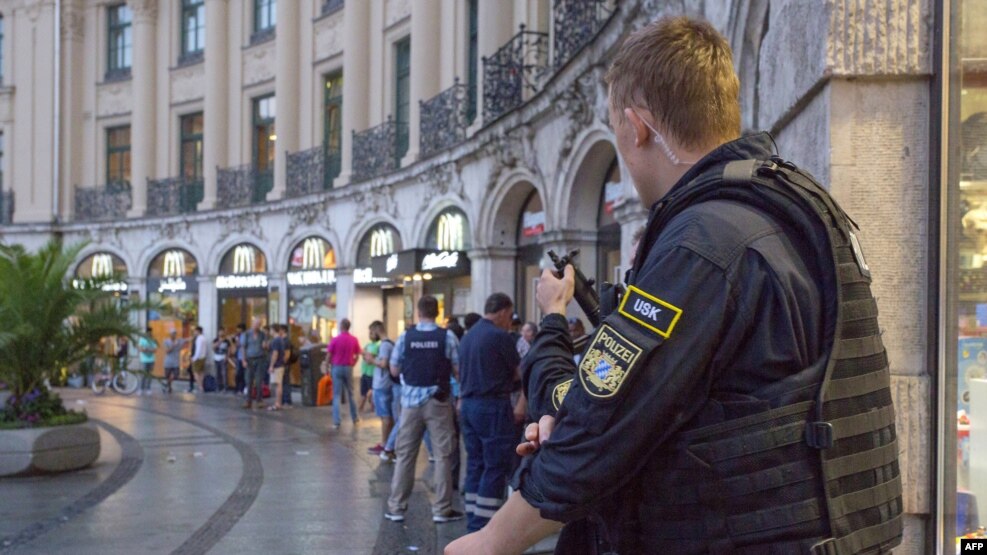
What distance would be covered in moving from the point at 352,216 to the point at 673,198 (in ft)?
78.0

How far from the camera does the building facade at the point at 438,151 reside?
3.85m

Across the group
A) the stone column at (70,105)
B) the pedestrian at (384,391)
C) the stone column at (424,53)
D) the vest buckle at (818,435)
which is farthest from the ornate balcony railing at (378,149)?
the vest buckle at (818,435)

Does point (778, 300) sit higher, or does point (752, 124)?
point (752, 124)

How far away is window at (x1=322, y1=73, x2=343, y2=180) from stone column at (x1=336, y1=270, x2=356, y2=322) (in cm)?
297

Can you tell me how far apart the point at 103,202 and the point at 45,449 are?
79.8ft

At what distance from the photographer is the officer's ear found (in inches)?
70.8

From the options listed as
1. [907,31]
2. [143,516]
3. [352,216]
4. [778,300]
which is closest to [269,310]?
[352,216]

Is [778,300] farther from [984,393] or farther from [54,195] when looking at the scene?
[54,195]

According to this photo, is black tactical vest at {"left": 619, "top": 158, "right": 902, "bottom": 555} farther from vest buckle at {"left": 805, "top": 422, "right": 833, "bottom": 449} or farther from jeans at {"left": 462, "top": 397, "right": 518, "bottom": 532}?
jeans at {"left": 462, "top": 397, "right": 518, "bottom": 532}

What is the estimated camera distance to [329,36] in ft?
89.4

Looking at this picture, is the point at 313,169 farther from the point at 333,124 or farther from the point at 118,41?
the point at 118,41

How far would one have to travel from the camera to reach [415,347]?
29.0 ft

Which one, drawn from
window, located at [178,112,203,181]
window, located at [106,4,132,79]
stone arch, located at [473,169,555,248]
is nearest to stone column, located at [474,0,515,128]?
stone arch, located at [473,169,555,248]

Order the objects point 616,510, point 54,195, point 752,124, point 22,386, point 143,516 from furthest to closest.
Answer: point 54,195 → point 22,386 → point 143,516 → point 752,124 → point 616,510
